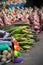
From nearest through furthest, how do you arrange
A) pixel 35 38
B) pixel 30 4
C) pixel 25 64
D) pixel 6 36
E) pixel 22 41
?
1. pixel 25 64
2. pixel 6 36
3. pixel 22 41
4. pixel 35 38
5. pixel 30 4

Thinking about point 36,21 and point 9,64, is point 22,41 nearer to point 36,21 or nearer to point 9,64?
point 9,64

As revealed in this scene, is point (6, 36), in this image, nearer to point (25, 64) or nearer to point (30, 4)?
point (25, 64)

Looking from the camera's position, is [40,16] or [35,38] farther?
[40,16]

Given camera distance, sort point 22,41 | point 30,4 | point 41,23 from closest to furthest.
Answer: point 22,41 → point 41,23 → point 30,4

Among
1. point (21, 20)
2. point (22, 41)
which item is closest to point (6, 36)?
point (22, 41)

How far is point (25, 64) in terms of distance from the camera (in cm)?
518

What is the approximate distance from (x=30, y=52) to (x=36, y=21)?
243cm

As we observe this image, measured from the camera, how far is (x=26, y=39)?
21.1 feet

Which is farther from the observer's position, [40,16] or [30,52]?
[40,16]

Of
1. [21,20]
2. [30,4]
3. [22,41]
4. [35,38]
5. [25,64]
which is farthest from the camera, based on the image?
[30,4]

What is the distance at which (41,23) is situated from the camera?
8.41m

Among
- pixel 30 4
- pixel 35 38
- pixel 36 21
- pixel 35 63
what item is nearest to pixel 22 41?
pixel 35 38

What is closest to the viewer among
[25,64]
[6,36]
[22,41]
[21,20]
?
[25,64]

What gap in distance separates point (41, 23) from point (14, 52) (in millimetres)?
3078
